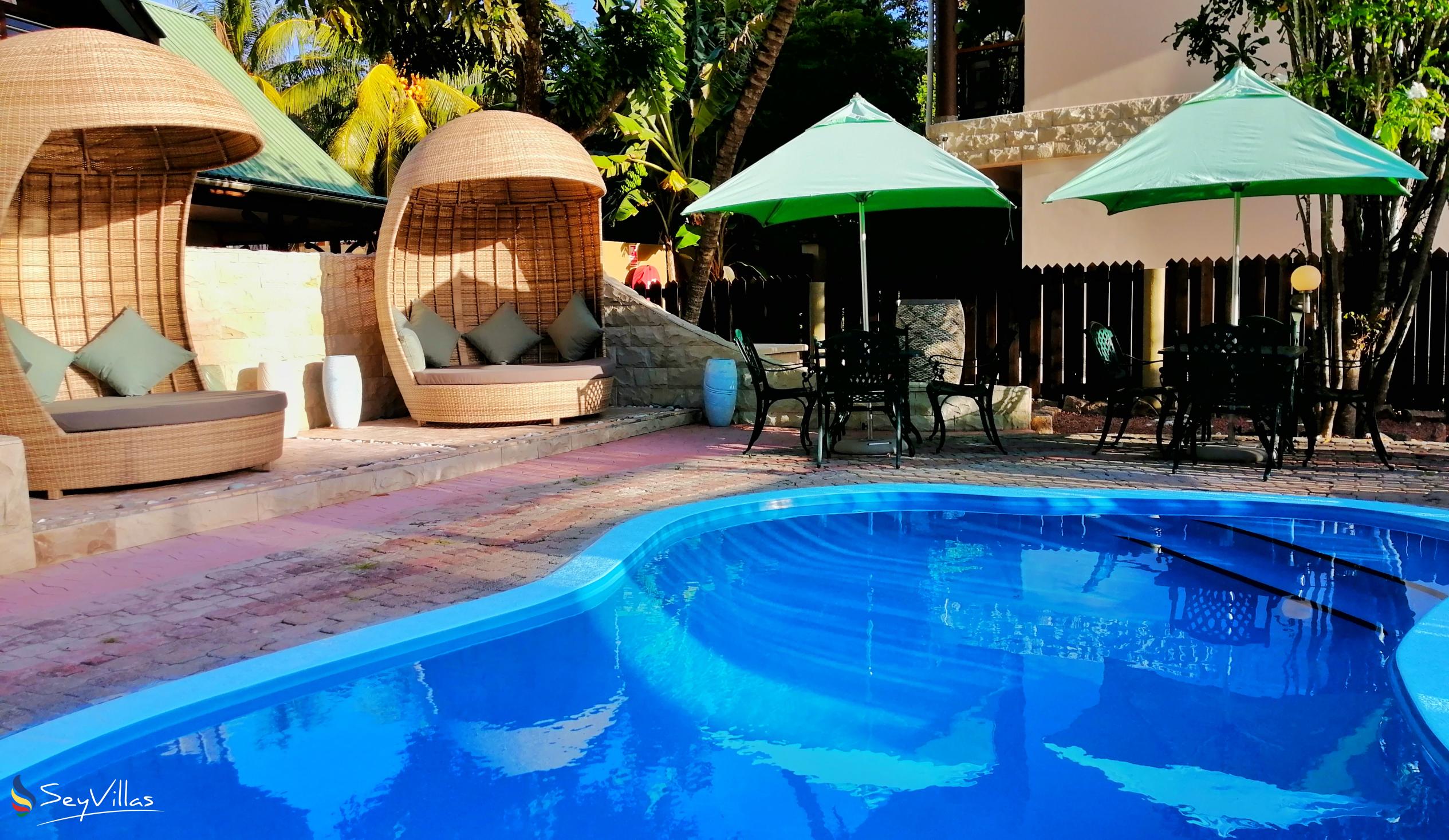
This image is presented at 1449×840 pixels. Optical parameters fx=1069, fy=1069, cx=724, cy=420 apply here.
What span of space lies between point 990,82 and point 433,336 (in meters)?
10.3

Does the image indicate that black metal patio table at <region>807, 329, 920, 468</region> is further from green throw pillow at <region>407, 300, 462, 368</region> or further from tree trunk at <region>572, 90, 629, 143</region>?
tree trunk at <region>572, 90, 629, 143</region>

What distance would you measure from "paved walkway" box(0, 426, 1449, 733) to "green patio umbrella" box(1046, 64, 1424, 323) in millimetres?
1847

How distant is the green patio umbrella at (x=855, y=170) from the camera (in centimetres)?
746

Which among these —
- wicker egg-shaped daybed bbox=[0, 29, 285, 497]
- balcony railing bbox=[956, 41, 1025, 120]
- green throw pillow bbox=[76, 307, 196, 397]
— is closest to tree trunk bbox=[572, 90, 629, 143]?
wicker egg-shaped daybed bbox=[0, 29, 285, 497]

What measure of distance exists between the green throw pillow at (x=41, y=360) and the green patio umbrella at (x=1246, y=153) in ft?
22.3

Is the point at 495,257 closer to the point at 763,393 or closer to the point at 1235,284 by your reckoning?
the point at 763,393

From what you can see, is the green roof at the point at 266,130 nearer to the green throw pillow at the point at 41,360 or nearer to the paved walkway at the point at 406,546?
the green throw pillow at the point at 41,360

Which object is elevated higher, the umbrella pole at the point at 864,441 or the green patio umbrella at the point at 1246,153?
the green patio umbrella at the point at 1246,153

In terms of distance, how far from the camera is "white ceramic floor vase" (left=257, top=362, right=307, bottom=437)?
27.9ft

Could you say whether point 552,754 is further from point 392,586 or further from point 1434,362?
point 1434,362

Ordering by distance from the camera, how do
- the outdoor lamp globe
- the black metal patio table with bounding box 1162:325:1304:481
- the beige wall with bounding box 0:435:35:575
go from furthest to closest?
the outdoor lamp globe < the black metal patio table with bounding box 1162:325:1304:481 < the beige wall with bounding box 0:435:35:575

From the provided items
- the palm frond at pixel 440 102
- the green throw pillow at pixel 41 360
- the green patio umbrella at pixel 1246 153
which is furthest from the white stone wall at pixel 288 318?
the palm frond at pixel 440 102

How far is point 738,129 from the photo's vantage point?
11453 millimetres

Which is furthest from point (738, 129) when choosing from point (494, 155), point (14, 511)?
point (14, 511)
